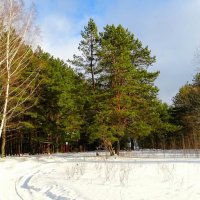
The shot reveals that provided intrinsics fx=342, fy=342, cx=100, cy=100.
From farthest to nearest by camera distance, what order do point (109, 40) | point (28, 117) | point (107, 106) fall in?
1. point (28, 117)
2. point (109, 40)
3. point (107, 106)

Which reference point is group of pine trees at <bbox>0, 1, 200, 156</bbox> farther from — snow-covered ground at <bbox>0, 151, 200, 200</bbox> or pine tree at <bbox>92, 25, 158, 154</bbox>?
snow-covered ground at <bbox>0, 151, 200, 200</bbox>

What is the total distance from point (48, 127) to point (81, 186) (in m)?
25.3

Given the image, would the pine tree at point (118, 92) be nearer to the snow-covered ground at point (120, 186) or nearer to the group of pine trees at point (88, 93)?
the group of pine trees at point (88, 93)

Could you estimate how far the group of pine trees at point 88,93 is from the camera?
24984mm

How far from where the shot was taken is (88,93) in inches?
1115

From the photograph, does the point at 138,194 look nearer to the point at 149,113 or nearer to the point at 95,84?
the point at 95,84

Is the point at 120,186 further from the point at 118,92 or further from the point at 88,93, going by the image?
the point at 88,93

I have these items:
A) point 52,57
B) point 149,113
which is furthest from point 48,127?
point 149,113

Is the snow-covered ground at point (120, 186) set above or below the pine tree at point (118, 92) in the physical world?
below

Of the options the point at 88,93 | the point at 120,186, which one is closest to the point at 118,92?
the point at 88,93

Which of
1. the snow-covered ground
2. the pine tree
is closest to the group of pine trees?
the pine tree

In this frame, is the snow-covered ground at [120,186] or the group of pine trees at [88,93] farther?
the group of pine trees at [88,93]

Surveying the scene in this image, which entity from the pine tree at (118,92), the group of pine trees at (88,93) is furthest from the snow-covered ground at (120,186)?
the pine tree at (118,92)

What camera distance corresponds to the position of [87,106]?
28531 millimetres
